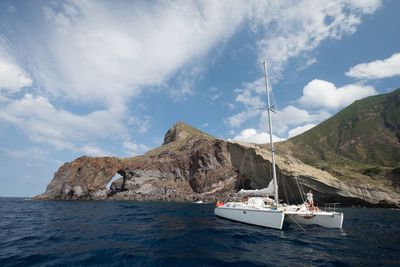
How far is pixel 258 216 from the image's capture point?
25422 mm

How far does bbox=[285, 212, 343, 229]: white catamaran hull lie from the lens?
26.4 metres

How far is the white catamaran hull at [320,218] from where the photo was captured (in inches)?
1040

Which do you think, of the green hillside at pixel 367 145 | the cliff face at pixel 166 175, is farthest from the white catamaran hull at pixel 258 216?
the green hillside at pixel 367 145

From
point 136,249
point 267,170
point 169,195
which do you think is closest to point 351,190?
point 267,170

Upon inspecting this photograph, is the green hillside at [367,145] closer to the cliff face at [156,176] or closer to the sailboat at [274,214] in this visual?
the cliff face at [156,176]

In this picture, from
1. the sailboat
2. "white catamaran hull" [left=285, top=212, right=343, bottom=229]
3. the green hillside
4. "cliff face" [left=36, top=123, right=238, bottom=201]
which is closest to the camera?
the sailboat

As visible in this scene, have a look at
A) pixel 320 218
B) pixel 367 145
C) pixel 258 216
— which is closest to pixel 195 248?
pixel 258 216

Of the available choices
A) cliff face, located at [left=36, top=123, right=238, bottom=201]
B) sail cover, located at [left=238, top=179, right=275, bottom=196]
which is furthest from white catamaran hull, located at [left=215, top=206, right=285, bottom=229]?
cliff face, located at [left=36, top=123, right=238, bottom=201]

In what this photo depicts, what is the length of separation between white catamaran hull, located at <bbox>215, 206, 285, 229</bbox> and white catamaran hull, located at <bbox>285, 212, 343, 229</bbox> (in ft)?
9.71

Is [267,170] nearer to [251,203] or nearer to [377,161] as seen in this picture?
[251,203]

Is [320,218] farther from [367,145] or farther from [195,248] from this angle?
[367,145]

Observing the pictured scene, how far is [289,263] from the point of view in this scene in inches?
543

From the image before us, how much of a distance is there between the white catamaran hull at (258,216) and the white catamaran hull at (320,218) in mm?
2958

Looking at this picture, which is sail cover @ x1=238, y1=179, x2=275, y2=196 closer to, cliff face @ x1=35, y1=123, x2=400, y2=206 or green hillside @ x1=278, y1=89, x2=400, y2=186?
cliff face @ x1=35, y1=123, x2=400, y2=206
